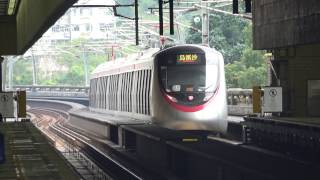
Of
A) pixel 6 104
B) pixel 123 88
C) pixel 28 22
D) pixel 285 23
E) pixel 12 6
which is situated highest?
pixel 12 6

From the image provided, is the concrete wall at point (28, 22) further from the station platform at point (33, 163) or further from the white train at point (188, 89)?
the white train at point (188, 89)

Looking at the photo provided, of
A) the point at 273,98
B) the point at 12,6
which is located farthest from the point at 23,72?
the point at 273,98

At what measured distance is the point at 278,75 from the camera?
110 feet

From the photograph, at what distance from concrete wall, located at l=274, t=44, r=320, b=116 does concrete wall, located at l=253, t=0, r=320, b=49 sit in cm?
122

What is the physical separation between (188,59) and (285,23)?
9670mm

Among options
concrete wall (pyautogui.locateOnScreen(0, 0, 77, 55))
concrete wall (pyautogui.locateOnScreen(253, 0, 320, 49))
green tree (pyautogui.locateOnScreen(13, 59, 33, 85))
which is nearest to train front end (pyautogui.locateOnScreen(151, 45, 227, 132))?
concrete wall (pyautogui.locateOnScreen(0, 0, 77, 55))

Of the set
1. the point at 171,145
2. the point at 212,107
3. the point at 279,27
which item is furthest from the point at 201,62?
the point at 279,27

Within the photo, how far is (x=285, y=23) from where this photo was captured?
3117cm

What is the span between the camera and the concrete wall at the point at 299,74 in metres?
32.2

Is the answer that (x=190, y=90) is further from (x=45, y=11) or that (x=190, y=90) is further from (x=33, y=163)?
(x=33, y=163)

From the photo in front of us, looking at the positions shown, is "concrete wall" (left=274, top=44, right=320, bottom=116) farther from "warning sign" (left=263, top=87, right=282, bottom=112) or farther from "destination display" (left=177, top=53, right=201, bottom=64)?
"destination display" (left=177, top=53, right=201, bottom=64)

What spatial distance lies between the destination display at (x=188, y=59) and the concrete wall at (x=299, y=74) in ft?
34.4

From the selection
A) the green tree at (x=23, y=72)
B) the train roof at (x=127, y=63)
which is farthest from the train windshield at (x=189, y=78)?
the green tree at (x=23, y=72)

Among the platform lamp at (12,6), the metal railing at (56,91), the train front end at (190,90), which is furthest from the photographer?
the metal railing at (56,91)
